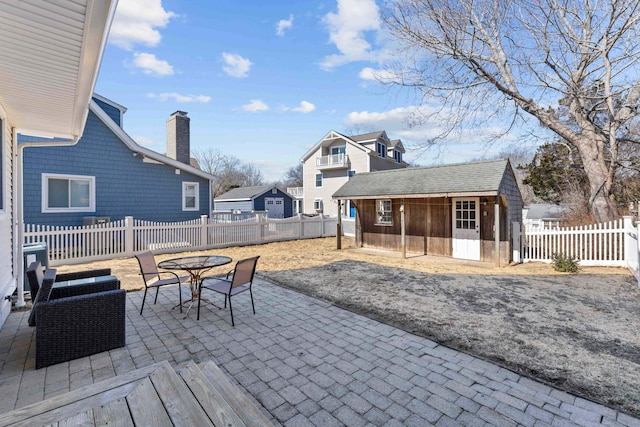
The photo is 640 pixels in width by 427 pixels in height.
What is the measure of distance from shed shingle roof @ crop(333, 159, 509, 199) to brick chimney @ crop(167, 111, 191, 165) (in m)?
8.69

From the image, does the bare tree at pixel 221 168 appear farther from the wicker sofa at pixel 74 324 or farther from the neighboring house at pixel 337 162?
the wicker sofa at pixel 74 324

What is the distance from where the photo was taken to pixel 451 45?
10.5m

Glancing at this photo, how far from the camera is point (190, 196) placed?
1379 cm

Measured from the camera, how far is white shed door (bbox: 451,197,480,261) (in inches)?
388

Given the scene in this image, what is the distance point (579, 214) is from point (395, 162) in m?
17.3

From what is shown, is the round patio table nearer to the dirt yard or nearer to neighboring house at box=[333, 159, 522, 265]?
the dirt yard

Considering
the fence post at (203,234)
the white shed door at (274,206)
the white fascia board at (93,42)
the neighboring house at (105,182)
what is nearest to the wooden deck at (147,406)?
the white fascia board at (93,42)

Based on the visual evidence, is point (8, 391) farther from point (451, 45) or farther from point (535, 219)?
point (535, 219)

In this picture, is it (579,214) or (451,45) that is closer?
(451,45)

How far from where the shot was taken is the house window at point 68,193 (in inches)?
408

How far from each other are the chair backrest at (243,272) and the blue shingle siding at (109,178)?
980cm

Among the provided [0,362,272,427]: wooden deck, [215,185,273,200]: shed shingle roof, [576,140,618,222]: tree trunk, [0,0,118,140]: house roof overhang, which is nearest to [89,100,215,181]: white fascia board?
[0,0,118,140]: house roof overhang

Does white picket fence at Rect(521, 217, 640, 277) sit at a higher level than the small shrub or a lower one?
higher

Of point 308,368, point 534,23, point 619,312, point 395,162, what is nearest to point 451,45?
point 534,23
